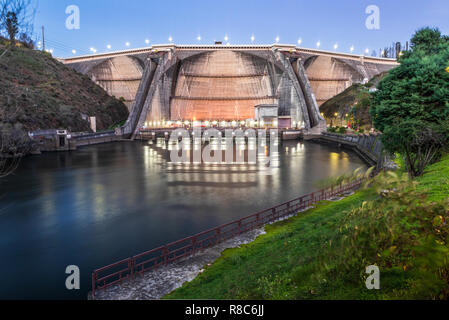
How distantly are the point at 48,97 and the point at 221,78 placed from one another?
5591 centimetres

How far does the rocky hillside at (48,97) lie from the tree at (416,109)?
52604 millimetres

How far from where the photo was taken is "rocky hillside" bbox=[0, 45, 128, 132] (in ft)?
195

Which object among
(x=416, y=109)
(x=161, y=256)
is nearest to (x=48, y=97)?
(x=161, y=256)

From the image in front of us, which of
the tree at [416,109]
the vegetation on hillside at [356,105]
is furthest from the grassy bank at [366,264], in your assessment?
the vegetation on hillside at [356,105]

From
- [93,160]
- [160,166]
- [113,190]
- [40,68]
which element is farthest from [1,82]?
[113,190]

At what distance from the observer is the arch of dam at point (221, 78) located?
86.3 meters

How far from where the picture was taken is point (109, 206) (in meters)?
21.6

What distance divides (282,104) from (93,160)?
213 feet

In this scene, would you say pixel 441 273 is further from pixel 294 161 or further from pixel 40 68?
pixel 40 68

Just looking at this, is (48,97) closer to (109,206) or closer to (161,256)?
(109,206)

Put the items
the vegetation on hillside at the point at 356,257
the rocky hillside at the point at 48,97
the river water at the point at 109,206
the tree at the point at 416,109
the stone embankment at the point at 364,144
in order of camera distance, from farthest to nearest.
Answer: the rocky hillside at the point at 48,97
the stone embankment at the point at 364,144
the tree at the point at 416,109
the river water at the point at 109,206
the vegetation on hillside at the point at 356,257

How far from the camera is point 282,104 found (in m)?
93.9

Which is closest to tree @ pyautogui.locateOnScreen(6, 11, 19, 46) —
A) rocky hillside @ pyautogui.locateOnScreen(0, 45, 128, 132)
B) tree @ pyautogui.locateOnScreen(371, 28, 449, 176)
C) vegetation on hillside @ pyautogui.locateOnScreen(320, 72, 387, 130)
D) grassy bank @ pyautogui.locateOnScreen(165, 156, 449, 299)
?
grassy bank @ pyautogui.locateOnScreen(165, 156, 449, 299)

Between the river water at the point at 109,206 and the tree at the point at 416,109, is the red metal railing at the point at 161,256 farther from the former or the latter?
the tree at the point at 416,109
